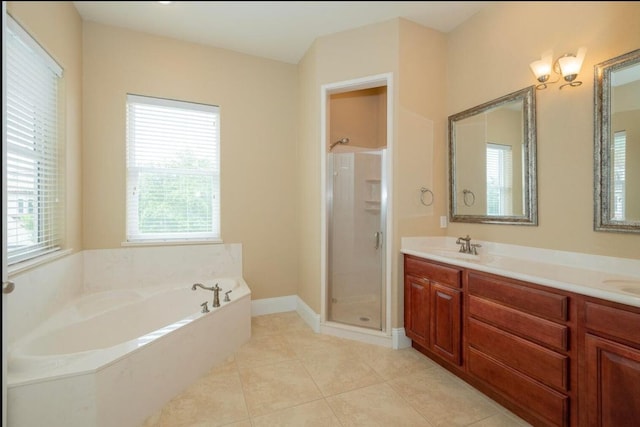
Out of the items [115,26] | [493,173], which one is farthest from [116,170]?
[493,173]

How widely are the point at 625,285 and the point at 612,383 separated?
440 millimetres

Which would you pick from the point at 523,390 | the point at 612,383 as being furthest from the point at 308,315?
the point at 612,383

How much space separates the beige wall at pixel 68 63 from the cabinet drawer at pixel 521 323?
1985 millimetres

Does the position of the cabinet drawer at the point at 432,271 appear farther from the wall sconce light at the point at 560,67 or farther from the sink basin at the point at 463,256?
the wall sconce light at the point at 560,67

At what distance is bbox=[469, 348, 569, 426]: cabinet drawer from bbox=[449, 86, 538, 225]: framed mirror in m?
0.92

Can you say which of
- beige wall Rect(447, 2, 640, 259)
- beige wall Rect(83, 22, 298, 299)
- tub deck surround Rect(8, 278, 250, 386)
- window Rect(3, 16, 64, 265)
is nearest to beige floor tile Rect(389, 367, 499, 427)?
beige wall Rect(447, 2, 640, 259)

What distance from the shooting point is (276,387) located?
1777 mm

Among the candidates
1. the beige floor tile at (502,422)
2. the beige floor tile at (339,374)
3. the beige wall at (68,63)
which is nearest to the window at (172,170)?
the beige wall at (68,63)

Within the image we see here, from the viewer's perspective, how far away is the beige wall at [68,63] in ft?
2.14

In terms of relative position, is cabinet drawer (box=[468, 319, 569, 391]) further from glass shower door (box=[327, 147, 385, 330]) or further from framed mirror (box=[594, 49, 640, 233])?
glass shower door (box=[327, 147, 385, 330])

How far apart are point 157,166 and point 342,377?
7.54 feet

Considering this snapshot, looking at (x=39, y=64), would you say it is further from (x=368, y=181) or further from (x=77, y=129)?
(x=368, y=181)

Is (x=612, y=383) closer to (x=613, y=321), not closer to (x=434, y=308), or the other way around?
(x=613, y=321)

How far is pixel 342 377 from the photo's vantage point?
6.18ft
